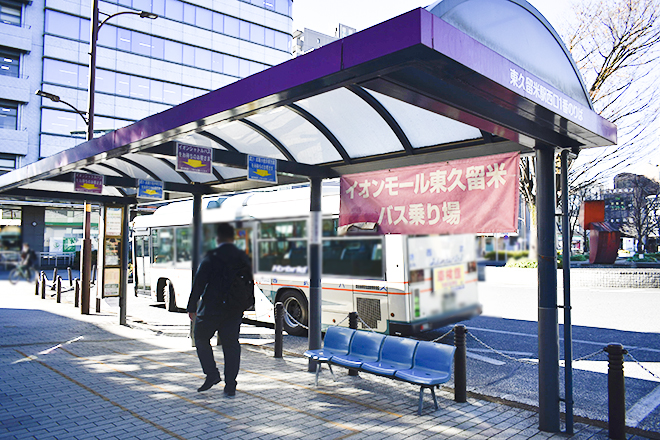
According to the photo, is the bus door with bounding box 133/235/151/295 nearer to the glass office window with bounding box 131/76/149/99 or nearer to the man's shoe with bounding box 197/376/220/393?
the man's shoe with bounding box 197/376/220/393

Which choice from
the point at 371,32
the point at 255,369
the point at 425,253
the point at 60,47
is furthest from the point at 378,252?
the point at 60,47

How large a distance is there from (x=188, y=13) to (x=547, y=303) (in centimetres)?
3949

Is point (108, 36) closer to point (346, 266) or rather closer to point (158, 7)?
point (158, 7)

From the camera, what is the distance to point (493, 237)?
16.8 feet

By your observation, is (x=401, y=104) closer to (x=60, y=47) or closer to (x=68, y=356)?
(x=68, y=356)

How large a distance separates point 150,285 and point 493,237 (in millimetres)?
11536

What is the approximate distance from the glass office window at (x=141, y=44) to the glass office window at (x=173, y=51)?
1.42 m

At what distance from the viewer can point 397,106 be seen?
4957mm

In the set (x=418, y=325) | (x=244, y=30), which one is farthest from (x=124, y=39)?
(x=418, y=325)

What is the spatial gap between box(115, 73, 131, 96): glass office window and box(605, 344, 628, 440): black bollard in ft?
118

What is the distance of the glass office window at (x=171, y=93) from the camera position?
36438mm

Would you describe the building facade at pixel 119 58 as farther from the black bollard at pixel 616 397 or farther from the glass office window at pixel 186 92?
the black bollard at pixel 616 397

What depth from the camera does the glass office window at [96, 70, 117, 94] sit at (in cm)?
3306

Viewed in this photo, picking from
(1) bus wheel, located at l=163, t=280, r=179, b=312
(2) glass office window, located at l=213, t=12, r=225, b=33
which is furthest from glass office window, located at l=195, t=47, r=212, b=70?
(1) bus wheel, located at l=163, t=280, r=179, b=312
